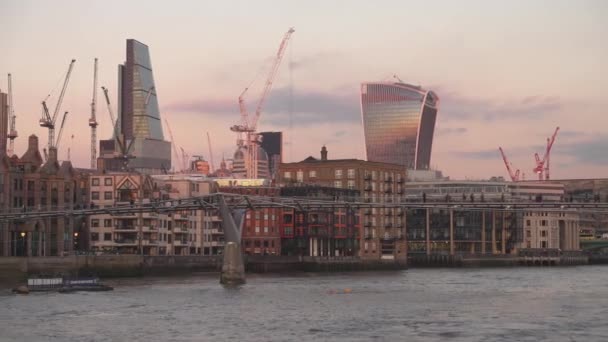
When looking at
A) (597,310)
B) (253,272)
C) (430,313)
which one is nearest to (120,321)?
(430,313)

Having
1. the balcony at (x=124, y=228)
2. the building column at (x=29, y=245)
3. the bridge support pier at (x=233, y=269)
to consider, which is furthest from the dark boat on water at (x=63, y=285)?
the balcony at (x=124, y=228)

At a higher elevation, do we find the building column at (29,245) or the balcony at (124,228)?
the balcony at (124,228)

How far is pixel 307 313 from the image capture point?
98000mm

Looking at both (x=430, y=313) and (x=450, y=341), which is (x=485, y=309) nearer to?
(x=430, y=313)

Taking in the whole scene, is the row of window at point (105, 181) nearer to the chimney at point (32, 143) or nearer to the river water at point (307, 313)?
the chimney at point (32, 143)

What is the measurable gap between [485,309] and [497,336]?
21790 millimetres

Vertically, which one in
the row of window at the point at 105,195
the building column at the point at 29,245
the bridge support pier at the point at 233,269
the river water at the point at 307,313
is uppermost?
the row of window at the point at 105,195

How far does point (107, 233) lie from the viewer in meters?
184

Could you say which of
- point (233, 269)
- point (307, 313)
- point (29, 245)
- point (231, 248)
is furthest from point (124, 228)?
point (307, 313)

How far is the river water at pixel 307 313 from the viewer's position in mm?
81188

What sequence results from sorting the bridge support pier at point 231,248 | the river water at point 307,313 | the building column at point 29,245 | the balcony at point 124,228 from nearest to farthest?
1. the river water at point 307,313
2. the bridge support pier at point 231,248
3. the building column at point 29,245
4. the balcony at point 124,228

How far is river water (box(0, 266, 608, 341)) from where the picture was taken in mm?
81188

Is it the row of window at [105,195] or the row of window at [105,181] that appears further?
the row of window at [105,181]

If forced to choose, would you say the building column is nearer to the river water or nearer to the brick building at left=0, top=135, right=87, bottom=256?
the brick building at left=0, top=135, right=87, bottom=256
